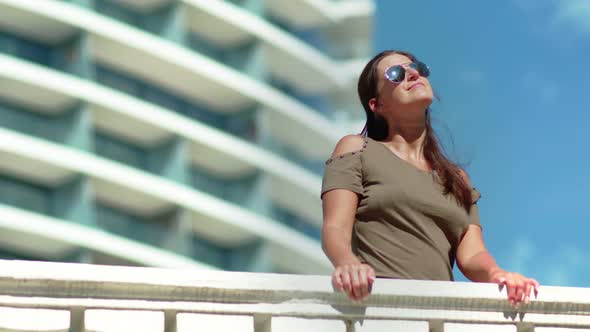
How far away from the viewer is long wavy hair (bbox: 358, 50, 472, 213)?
691 centimetres

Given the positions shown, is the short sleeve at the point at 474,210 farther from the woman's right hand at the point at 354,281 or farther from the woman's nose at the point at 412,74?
the woman's right hand at the point at 354,281

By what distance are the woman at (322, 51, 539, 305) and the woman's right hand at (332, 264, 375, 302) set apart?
34 cm

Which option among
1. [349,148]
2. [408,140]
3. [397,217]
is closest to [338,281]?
[397,217]

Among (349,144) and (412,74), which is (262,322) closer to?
(349,144)

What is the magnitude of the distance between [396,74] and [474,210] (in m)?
0.76

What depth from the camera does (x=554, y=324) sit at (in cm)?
599

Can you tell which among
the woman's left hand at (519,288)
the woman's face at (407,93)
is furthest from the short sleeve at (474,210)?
the woman's left hand at (519,288)

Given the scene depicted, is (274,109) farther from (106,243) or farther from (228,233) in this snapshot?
(106,243)

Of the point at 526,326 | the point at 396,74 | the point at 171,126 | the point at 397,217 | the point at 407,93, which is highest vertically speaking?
the point at 171,126

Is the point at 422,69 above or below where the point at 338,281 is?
above

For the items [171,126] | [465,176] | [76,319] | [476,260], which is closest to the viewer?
[76,319]

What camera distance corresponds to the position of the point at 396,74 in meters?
7.12

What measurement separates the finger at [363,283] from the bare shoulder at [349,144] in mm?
1122

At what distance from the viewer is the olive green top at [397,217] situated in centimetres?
657
